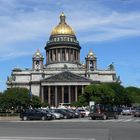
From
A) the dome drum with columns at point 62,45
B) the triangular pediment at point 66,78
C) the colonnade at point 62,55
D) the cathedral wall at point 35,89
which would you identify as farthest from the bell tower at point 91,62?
the cathedral wall at point 35,89

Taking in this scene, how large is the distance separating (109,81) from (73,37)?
77.4ft

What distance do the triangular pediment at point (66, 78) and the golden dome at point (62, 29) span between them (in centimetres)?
2120

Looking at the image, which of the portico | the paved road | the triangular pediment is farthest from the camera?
the portico

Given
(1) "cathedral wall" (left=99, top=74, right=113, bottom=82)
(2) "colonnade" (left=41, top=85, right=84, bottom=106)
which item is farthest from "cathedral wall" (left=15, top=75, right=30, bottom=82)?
(1) "cathedral wall" (left=99, top=74, right=113, bottom=82)

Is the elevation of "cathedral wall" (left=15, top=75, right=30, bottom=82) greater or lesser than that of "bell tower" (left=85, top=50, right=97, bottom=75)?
lesser

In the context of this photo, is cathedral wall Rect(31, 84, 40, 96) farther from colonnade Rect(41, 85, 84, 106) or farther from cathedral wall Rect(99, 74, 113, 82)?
cathedral wall Rect(99, 74, 113, 82)

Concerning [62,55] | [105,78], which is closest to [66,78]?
[105,78]

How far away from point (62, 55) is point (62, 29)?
32.8 feet

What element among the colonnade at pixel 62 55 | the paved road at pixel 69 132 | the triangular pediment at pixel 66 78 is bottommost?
the paved road at pixel 69 132

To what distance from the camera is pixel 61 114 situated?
67.3 meters

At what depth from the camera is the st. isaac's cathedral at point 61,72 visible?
571 ft

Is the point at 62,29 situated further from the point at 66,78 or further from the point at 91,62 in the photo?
the point at 66,78

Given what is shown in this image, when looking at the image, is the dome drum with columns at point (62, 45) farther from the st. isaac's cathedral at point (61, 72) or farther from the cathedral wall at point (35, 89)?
the cathedral wall at point (35, 89)

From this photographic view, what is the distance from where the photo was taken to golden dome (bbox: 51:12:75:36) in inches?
7416
